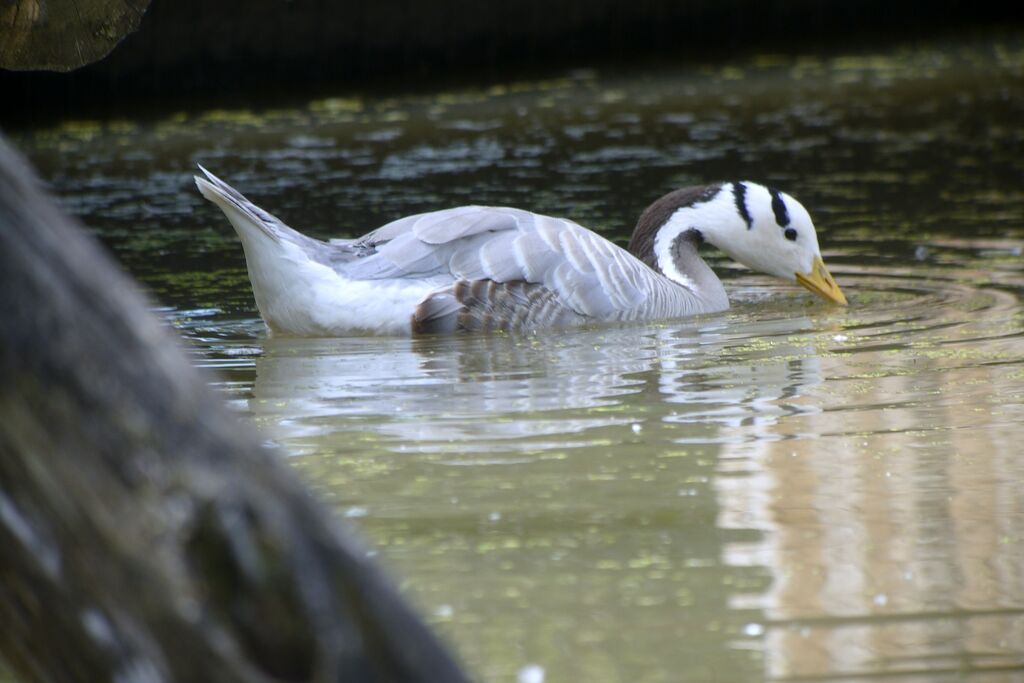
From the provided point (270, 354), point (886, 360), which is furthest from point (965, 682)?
point (270, 354)

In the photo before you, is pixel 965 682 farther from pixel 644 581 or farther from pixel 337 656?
pixel 337 656

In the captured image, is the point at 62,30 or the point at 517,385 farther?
the point at 517,385

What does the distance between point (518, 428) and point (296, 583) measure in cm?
325

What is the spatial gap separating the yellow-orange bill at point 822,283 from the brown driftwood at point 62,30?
364cm

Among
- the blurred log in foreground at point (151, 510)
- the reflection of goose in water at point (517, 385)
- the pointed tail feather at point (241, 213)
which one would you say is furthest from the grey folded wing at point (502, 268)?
the blurred log in foreground at point (151, 510)

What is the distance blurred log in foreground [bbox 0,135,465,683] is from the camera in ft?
5.61

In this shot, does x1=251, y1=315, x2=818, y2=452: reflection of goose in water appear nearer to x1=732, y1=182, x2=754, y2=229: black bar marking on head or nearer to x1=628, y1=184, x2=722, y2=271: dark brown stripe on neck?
x1=732, y1=182, x2=754, y2=229: black bar marking on head

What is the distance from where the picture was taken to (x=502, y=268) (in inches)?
267

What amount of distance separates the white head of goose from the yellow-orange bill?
0.06 metres

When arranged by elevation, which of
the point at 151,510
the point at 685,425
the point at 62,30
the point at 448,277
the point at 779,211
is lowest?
Result: the point at 685,425

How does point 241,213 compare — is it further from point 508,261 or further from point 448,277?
point 508,261

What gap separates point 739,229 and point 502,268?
1513 millimetres

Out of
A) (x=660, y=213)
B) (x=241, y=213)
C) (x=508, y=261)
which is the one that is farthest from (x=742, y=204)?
(x=241, y=213)

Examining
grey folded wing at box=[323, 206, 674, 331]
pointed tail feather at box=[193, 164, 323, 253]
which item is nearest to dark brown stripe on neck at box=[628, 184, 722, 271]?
grey folded wing at box=[323, 206, 674, 331]
